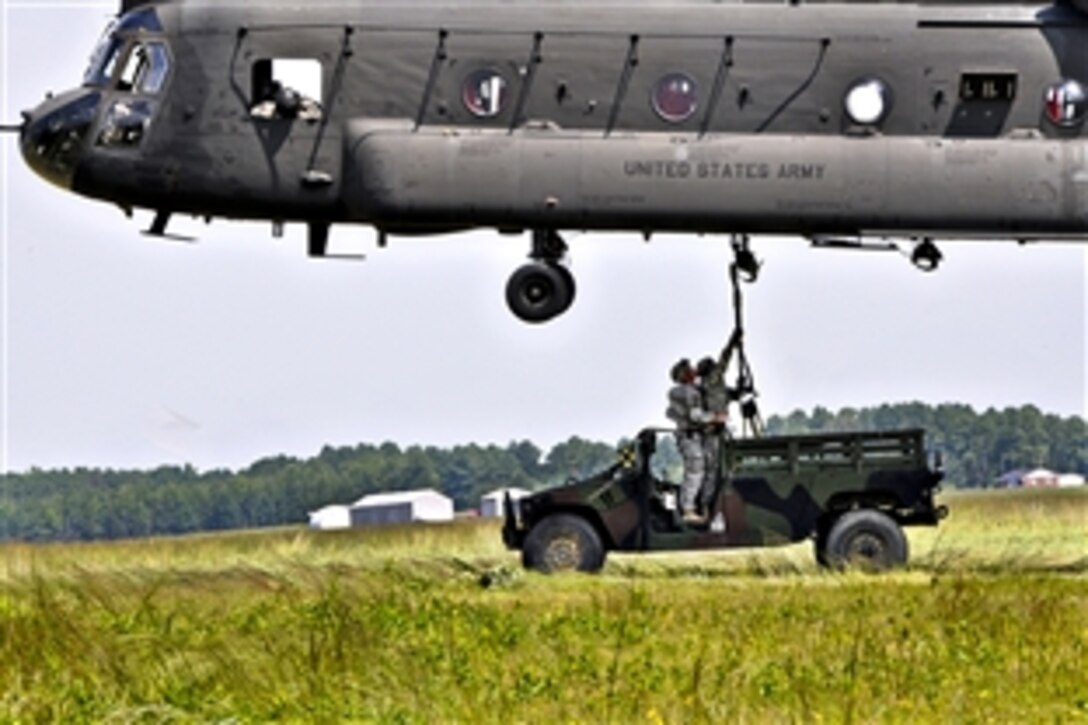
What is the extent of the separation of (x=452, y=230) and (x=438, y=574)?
4.54m

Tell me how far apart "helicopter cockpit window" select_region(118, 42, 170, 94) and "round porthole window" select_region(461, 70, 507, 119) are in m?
3.12

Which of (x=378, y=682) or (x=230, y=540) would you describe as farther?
(x=230, y=540)

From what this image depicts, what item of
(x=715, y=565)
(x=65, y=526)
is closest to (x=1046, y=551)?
(x=715, y=565)

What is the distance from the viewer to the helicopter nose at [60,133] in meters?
26.3

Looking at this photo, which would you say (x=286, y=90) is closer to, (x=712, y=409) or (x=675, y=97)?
(x=675, y=97)

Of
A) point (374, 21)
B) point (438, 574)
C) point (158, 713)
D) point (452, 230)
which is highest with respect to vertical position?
point (374, 21)

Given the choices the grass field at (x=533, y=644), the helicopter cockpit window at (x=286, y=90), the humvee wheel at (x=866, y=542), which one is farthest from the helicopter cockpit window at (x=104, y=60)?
the humvee wheel at (x=866, y=542)

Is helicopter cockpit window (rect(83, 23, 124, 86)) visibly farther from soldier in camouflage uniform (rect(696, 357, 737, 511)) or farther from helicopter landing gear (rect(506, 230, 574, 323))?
soldier in camouflage uniform (rect(696, 357, 737, 511))

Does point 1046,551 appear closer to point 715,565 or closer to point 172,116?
point 715,565

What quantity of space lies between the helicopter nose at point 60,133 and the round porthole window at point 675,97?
5.79 m

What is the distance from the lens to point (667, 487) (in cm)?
2400

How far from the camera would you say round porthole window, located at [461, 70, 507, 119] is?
25719 mm

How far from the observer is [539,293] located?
26391mm

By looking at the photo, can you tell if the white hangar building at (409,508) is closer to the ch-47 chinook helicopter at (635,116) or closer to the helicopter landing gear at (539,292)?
the helicopter landing gear at (539,292)
